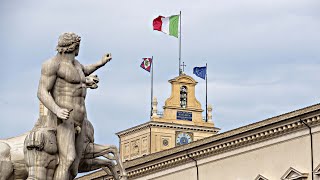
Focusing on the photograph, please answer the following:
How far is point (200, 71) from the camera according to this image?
143m

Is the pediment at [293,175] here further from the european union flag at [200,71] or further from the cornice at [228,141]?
the european union flag at [200,71]

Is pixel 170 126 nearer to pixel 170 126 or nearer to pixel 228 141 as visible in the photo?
pixel 170 126

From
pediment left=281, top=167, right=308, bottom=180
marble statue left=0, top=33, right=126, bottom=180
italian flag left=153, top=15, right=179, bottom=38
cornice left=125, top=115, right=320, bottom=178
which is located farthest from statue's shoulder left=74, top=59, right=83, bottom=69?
italian flag left=153, top=15, right=179, bottom=38

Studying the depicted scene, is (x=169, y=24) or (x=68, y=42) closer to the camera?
(x=68, y=42)

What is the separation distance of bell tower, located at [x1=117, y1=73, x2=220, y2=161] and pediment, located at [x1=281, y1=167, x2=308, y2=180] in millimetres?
73071

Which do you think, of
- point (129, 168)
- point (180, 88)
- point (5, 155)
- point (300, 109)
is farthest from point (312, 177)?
point (180, 88)

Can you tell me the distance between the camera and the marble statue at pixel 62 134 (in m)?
27.9

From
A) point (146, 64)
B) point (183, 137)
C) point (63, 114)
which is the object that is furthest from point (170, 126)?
point (63, 114)

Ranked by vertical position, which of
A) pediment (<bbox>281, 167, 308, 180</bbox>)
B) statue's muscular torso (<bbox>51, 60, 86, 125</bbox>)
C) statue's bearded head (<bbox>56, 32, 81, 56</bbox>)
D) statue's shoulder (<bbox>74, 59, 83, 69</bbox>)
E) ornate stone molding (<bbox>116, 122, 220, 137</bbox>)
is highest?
statue's bearded head (<bbox>56, 32, 81, 56</bbox>)

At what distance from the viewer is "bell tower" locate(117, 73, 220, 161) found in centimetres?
14975

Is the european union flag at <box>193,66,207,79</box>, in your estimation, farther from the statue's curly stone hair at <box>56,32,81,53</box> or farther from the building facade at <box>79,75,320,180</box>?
the statue's curly stone hair at <box>56,32,81,53</box>

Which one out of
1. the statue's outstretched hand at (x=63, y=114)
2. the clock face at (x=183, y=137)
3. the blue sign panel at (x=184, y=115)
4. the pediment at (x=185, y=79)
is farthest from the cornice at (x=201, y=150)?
the pediment at (x=185, y=79)

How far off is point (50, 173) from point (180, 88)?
126436mm

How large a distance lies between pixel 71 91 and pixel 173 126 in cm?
12304
